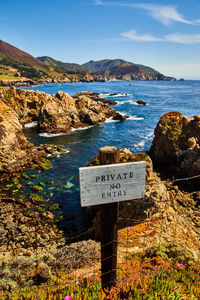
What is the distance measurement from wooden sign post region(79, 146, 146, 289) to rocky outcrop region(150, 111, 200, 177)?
18146 millimetres

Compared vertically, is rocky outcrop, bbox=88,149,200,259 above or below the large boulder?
below

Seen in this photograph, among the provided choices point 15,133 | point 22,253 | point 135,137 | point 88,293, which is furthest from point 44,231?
point 135,137

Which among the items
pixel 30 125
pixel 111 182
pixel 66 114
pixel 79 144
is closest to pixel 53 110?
pixel 66 114

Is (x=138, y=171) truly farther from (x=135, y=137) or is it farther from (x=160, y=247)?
(x=135, y=137)

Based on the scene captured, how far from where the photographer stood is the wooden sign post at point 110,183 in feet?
10.3

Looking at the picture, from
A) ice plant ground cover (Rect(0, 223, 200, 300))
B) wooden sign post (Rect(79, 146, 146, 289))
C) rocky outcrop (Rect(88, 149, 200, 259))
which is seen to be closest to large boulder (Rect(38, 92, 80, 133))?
rocky outcrop (Rect(88, 149, 200, 259))

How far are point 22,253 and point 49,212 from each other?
6366 mm

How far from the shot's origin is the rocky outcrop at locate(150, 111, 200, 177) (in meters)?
20.5

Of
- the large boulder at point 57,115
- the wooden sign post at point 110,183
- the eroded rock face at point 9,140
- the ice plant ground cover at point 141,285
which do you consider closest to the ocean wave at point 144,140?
the large boulder at point 57,115

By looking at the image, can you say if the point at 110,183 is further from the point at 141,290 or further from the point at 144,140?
the point at 144,140

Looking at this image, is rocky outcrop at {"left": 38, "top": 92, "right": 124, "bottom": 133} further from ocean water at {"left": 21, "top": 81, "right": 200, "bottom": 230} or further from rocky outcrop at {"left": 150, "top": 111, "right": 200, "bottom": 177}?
rocky outcrop at {"left": 150, "top": 111, "right": 200, "bottom": 177}

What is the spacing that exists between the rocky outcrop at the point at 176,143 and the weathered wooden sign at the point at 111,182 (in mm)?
18192

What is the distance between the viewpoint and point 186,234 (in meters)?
8.58

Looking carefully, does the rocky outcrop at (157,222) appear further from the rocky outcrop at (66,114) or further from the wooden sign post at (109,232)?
the rocky outcrop at (66,114)
